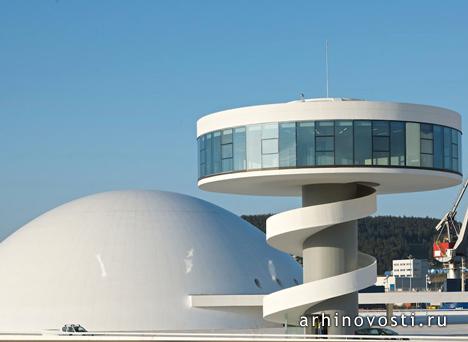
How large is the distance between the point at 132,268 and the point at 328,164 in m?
24.1

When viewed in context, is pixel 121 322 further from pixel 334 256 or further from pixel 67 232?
pixel 334 256

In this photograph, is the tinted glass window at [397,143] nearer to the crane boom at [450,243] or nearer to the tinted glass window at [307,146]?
the tinted glass window at [307,146]

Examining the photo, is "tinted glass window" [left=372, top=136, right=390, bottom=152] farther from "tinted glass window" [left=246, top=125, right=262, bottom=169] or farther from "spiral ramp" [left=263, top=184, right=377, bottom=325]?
"tinted glass window" [left=246, top=125, right=262, bottom=169]

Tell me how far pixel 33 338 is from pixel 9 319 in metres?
17.0

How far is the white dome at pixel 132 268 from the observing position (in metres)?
64.5

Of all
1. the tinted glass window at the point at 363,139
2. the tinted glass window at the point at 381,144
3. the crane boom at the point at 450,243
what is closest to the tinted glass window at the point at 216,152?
the tinted glass window at the point at 363,139

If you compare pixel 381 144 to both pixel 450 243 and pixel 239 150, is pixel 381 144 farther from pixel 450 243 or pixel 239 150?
pixel 450 243

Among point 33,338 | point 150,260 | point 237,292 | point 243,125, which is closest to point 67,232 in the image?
point 150,260

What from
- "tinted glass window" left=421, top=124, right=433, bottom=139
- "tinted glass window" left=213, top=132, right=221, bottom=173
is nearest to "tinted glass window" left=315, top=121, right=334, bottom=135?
"tinted glass window" left=421, top=124, right=433, bottom=139

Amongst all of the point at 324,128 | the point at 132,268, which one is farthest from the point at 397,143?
the point at 132,268

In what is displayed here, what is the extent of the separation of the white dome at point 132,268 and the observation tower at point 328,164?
16.6 meters

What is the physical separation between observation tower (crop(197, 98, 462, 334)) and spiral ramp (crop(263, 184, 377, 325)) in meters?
0.05

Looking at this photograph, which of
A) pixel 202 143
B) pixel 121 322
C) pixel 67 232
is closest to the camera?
pixel 202 143

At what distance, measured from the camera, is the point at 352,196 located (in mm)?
48969
